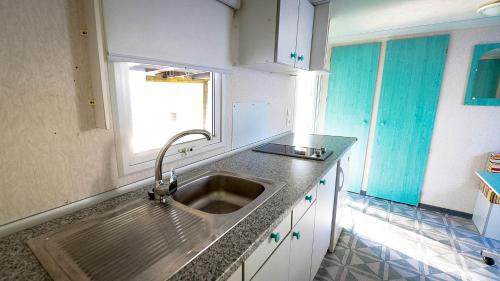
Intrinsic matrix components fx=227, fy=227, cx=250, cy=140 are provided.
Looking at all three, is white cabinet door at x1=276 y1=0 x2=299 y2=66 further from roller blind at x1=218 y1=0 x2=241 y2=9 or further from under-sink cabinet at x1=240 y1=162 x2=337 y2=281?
under-sink cabinet at x1=240 y1=162 x2=337 y2=281

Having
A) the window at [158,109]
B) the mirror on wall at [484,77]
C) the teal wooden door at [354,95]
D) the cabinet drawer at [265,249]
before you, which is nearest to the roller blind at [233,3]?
the window at [158,109]

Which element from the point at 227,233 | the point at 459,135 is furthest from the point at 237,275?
the point at 459,135

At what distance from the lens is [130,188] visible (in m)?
1.06

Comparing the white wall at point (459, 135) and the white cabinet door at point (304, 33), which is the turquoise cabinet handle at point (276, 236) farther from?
the white wall at point (459, 135)

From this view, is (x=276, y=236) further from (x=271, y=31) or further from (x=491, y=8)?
(x=491, y=8)

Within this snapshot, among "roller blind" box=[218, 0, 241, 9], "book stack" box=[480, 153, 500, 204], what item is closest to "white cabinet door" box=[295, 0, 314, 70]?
"roller blind" box=[218, 0, 241, 9]

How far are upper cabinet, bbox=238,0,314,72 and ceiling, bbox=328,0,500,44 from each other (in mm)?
628

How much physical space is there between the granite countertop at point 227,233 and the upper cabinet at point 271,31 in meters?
0.73

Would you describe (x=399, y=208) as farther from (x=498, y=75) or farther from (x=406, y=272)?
(x=498, y=75)

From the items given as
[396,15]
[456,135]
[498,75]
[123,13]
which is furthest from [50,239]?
[498,75]

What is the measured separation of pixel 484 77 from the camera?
2582 millimetres

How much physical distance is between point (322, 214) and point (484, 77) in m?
2.66

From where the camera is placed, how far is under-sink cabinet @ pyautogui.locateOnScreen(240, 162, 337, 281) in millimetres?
832

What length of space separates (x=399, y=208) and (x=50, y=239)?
3544mm
